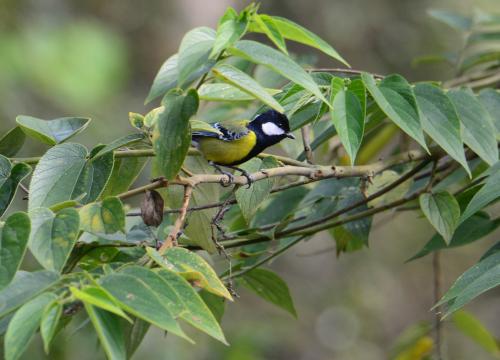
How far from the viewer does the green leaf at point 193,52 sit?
3.11 feet

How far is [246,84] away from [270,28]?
0.13 m

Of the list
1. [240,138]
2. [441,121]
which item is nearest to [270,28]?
[441,121]

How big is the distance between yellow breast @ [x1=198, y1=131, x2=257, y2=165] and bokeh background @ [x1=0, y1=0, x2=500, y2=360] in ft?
6.44

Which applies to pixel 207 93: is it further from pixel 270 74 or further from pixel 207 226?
pixel 270 74

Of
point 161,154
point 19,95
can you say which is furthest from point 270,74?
point 19,95

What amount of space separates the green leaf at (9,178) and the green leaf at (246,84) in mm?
356

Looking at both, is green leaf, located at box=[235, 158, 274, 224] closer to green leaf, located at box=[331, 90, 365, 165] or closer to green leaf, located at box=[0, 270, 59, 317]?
green leaf, located at box=[331, 90, 365, 165]

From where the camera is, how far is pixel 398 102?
1195 mm

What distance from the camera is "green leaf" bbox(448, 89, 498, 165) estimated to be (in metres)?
1.38

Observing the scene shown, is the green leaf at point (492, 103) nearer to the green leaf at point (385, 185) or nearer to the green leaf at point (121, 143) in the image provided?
the green leaf at point (385, 185)

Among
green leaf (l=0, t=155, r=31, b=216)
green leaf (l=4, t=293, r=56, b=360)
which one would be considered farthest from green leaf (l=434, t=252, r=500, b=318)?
green leaf (l=0, t=155, r=31, b=216)

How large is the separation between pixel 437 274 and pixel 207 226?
0.77 m

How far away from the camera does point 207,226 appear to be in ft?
4.35

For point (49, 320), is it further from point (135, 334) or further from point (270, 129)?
point (270, 129)
